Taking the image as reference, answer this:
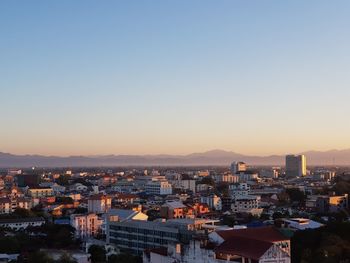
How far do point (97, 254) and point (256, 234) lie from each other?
5.53 metres

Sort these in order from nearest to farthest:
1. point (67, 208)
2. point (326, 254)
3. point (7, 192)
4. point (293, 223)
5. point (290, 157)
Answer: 1. point (326, 254)
2. point (293, 223)
3. point (67, 208)
4. point (7, 192)
5. point (290, 157)

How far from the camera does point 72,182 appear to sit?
199ft

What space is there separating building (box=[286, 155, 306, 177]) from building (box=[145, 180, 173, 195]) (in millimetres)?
39628

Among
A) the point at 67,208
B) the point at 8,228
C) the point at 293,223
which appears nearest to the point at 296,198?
the point at 67,208

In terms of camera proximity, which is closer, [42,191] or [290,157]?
[42,191]

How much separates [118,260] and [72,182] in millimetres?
44922

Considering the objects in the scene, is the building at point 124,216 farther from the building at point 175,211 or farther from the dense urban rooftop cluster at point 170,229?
the building at point 175,211

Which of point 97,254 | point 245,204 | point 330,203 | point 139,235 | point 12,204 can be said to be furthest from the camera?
point 12,204

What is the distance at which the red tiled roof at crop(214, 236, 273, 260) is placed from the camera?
13641 millimetres

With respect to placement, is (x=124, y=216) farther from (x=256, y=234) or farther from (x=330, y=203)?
(x=330, y=203)

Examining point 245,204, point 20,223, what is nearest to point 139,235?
point 20,223

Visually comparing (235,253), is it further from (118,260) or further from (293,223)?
(293,223)

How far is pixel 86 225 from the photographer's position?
26266 millimetres

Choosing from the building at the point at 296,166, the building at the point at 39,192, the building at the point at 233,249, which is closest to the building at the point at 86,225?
the building at the point at 233,249
